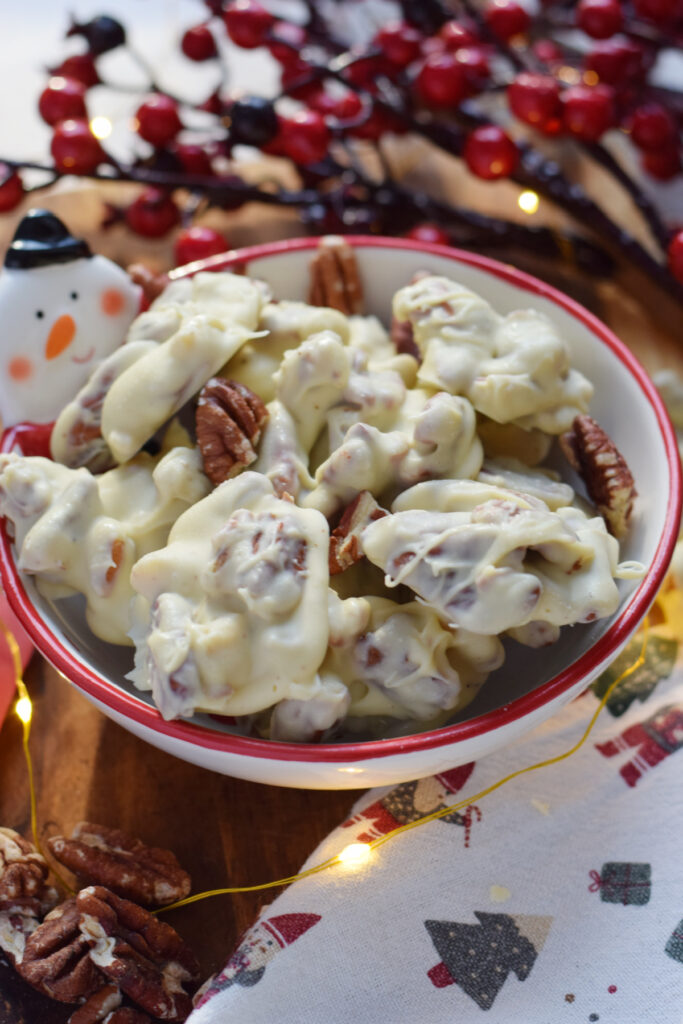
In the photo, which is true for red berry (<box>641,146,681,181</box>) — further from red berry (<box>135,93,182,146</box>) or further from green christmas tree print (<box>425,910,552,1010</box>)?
green christmas tree print (<box>425,910,552,1010</box>)

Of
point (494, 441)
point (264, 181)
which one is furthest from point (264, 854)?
point (264, 181)

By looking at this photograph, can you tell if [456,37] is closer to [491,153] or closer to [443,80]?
[443,80]

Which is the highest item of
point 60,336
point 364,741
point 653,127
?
point 653,127

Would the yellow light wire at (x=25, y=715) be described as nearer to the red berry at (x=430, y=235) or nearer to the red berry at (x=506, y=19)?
the red berry at (x=430, y=235)

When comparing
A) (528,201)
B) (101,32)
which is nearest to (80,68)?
(101,32)

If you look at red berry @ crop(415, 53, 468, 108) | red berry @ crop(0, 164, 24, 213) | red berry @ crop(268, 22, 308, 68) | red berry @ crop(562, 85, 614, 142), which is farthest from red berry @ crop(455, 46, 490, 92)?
red berry @ crop(0, 164, 24, 213)
